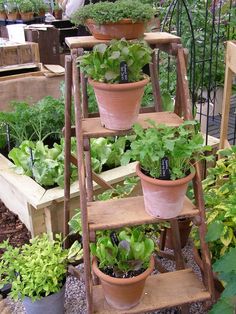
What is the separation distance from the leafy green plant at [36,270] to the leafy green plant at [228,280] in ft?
2.56

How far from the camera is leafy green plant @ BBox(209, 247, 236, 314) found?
1433mm

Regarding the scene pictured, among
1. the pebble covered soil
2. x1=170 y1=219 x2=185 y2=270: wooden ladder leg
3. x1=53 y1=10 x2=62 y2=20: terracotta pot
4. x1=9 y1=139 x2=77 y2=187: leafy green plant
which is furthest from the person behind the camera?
x1=53 y1=10 x2=62 y2=20: terracotta pot

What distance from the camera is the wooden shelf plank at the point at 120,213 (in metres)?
1.56

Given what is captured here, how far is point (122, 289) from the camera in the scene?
5.35ft

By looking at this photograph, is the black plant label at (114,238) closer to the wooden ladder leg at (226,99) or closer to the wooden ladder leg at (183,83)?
the wooden ladder leg at (183,83)

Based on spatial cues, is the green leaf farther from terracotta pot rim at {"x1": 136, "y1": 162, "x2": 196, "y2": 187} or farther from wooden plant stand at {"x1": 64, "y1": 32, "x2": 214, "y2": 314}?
terracotta pot rim at {"x1": 136, "y1": 162, "x2": 196, "y2": 187}

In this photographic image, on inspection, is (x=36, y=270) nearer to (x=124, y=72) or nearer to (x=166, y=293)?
(x=166, y=293)

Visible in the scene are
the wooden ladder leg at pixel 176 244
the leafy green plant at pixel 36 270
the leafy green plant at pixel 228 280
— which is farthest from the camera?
the wooden ladder leg at pixel 176 244

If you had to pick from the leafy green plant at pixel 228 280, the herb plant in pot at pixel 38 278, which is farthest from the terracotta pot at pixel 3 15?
the leafy green plant at pixel 228 280

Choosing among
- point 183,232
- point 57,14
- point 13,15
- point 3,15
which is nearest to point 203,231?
point 183,232

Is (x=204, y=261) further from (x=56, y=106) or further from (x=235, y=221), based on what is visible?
(x=56, y=106)

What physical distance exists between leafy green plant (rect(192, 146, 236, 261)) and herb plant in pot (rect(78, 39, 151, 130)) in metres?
0.60

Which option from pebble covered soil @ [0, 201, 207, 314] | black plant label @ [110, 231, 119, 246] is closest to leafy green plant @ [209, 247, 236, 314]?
black plant label @ [110, 231, 119, 246]

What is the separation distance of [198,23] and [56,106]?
5.65 feet
